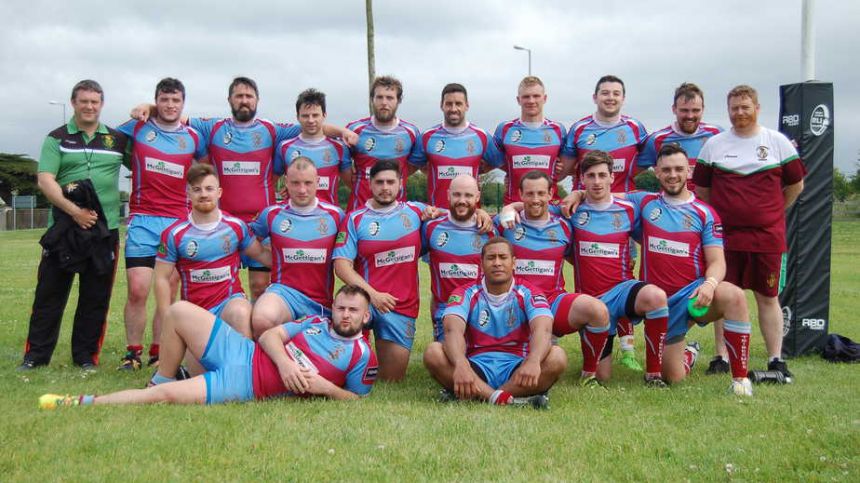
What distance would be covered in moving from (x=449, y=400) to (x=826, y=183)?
4.41 m

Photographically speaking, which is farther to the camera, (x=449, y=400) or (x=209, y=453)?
(x=449, y=400)

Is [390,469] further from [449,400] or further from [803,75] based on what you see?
[803,75]

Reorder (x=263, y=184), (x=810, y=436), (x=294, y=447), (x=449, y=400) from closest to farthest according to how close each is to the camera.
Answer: (x=294, y=447) < (x=810, y=436) < (x=449, y=400) < (x=263, y=184)

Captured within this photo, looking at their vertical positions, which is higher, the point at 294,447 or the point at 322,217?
the point at 322,217

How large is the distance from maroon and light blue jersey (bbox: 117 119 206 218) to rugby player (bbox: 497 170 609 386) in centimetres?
275

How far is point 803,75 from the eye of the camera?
7.18 meters

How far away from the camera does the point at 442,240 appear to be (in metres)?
→ 5.91

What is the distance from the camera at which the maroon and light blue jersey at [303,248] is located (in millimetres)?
5777

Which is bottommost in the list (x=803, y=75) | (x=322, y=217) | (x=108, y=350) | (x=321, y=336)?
(x=108, y=350)

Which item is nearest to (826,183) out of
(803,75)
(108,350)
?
(803,75)

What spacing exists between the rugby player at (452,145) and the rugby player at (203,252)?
1.83 meters

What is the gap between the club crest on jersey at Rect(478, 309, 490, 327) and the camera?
508 cm

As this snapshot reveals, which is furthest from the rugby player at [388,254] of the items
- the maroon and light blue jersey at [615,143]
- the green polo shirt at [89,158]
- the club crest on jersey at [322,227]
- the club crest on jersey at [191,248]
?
the green polo shirt at [89,158]

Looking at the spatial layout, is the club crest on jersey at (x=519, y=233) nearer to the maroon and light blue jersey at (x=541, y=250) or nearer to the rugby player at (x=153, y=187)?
the maroon and light blue jersey at (x=541, y=250)
